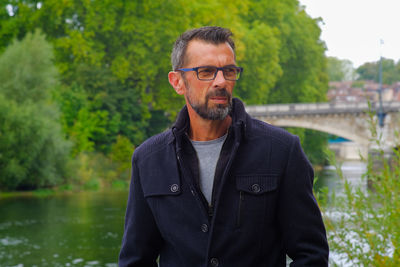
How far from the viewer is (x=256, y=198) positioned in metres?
2.41

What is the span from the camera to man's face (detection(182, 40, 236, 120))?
2467 mm

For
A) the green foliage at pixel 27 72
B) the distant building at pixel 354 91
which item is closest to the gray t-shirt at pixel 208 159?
the green foliage at pixel 27 72

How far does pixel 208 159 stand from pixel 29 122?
24100 millimetres

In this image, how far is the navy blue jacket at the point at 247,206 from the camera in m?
2.42

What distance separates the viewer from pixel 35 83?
27219 millimetres

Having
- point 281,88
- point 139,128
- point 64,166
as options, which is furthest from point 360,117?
point 64,166

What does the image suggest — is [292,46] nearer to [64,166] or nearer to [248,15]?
[248,15]

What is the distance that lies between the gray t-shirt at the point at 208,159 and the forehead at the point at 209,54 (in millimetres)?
266

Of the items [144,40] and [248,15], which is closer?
[144,40]

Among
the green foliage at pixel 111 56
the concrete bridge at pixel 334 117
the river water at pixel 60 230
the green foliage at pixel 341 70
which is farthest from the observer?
the green foliage at pixel 341 70

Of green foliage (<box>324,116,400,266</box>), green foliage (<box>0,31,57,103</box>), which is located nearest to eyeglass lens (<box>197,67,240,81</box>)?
green foliage (<box>324,116,400,266</box>)

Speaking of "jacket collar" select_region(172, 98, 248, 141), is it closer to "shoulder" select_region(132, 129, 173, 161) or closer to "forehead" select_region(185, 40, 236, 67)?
"shoulder" select_region(132, 129, 173, 161)

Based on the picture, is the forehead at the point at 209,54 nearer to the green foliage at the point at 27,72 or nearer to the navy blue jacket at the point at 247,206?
the navy blue jacket at the point at 247,206

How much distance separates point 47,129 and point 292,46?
20.3m
